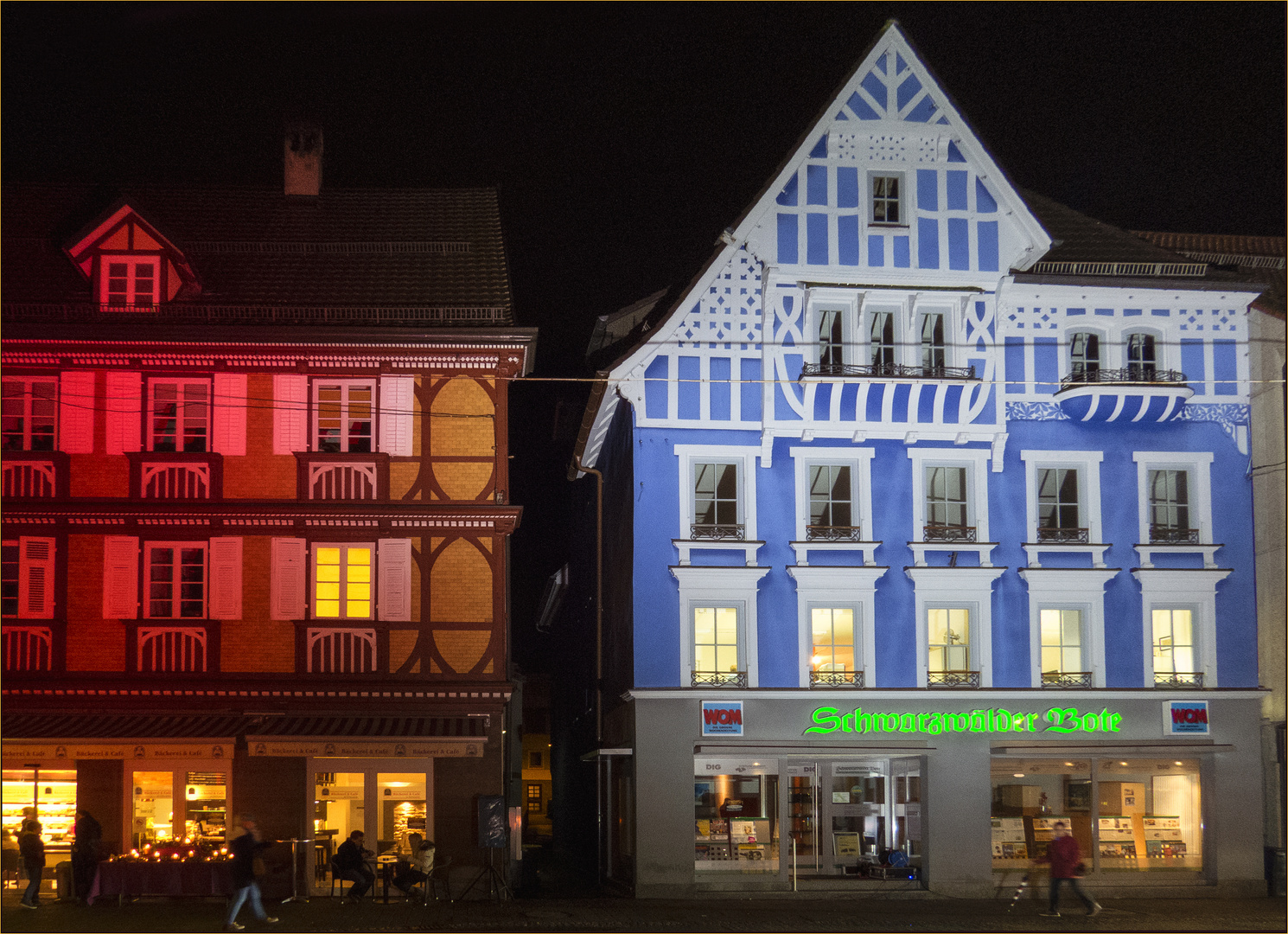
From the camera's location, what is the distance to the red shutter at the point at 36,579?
28.5m

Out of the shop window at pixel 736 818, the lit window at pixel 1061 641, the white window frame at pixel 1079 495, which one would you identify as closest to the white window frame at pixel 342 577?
the shop window at pixel 736 818

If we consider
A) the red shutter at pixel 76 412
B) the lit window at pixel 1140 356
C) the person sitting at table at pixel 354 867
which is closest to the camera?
the person sitting at table at pixel 354 867

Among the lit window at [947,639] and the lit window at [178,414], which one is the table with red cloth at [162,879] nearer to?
the lit window at [178,414]

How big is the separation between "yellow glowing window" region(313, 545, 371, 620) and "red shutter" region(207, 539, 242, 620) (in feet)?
5.20

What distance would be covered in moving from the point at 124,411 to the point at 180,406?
1.18 metres

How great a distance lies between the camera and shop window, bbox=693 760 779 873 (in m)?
28.3

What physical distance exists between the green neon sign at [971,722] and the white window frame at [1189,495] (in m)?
3.62

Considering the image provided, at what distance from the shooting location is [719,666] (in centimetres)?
2881

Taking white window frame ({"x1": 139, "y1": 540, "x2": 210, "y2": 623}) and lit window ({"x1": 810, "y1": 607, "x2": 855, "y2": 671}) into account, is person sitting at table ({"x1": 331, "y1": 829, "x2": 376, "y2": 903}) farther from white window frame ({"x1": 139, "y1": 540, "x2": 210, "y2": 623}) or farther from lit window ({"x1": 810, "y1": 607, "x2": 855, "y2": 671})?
lit window ({"x1": 810, "y1": 607, "x2": 855, "y2": 671})

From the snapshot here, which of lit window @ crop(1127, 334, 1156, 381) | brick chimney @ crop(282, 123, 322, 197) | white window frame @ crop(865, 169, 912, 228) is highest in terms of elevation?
brick chimney @ crop(282, 123, 322, 197)

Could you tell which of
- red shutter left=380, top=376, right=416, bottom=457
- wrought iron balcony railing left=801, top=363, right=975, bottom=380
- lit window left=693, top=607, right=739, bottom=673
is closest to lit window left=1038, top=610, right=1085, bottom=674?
wrought iron balcony railing left=801, top=363, right=975, bottom=380

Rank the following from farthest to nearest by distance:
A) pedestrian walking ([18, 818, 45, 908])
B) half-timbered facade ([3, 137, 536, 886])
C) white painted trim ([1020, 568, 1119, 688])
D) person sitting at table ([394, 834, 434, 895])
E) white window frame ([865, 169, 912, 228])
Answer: white window frame ([865, 169, 912, 228]) < white painted trim ([1020, 568, 1119, 688]) < half-timbered facade ([3, 137, 536, 886]) < person sitting at table ([394, 834, 434, 895]) < pedestrian walking ([18, 818, 45, 908])

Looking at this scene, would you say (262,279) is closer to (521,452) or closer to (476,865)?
(476,865)

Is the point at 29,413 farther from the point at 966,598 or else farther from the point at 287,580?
the point at 966,598
